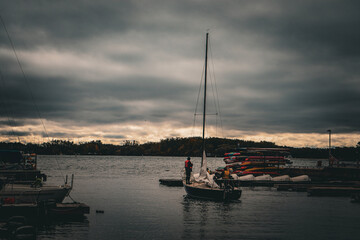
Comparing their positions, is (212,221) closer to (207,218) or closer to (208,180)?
(207,218)

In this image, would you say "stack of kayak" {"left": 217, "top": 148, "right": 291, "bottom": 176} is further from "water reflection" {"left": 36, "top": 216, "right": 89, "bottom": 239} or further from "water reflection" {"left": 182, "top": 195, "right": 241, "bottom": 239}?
"water reflection" {"left": 36, "top": 216, "right": 89, "bottom": 239}

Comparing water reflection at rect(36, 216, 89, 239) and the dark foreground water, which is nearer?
water reflection at rect(36, 216, 89, 239)

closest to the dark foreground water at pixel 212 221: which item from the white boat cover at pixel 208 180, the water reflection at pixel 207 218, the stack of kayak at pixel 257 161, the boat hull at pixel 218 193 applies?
the water reflection at pixel 207 218

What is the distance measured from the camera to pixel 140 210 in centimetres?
3172

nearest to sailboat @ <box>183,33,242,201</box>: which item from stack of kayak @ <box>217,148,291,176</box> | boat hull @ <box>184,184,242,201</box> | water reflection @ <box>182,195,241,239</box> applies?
boat hull @ <box>184,184,242,201</box>

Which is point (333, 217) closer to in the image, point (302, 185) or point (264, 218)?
point (264, 218)

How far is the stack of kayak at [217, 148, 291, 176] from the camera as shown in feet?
200

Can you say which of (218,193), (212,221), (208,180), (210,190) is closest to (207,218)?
(212,221)

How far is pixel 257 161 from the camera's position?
61.3 m

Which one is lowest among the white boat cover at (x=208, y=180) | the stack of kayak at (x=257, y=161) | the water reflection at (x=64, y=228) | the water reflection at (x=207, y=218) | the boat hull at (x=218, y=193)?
the water reflection at (x=64, y=228)

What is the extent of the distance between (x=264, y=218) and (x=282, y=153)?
37989 millimetres

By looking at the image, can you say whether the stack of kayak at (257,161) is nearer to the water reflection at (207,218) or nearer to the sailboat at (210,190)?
the water reflection at (207,218)

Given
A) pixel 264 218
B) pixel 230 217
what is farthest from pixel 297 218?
pixel 230 217

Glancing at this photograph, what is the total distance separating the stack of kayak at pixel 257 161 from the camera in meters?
60.8
